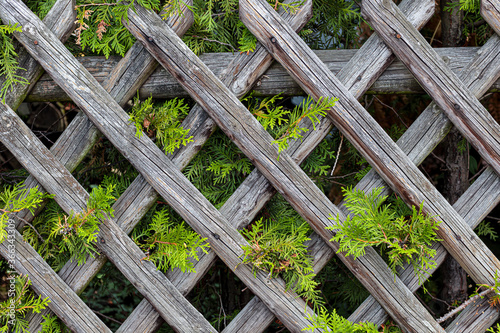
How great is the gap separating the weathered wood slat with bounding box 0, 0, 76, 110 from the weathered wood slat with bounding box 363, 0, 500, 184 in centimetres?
87

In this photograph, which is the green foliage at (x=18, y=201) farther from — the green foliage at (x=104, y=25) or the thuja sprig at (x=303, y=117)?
the thuja sprig at (x=303, y=117)

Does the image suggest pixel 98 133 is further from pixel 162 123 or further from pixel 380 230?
pixel 380 230

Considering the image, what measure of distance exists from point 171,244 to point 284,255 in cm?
34

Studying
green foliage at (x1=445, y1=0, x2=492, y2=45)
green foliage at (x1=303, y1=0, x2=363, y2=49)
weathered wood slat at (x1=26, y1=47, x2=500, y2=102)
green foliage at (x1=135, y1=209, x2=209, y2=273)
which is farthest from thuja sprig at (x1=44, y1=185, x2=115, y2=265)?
green foliage at (x1=445, y1=0, x2=492, y2=45)

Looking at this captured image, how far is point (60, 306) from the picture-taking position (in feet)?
3.99

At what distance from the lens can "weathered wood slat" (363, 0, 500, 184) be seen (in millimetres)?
1105

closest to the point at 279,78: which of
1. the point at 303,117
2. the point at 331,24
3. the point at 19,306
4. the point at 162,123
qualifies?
the point at 303,117

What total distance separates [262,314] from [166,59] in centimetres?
83

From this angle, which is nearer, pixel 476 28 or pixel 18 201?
pixel 18 201

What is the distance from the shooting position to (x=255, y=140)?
1128 millimetres

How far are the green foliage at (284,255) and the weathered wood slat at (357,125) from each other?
0.31m

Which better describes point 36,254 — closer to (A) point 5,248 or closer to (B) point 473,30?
(A) point 5,248

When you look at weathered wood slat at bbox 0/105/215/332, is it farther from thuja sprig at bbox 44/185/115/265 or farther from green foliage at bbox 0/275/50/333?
green foliage at bbox 0/275/50/333

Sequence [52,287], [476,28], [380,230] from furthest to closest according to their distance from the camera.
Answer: [476,28], [52,287], [380,230]
